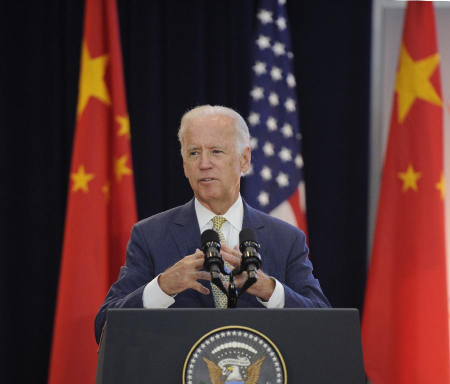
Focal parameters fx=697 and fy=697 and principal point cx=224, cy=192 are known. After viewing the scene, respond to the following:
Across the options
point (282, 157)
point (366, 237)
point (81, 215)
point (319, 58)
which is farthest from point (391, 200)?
point (81, 215)

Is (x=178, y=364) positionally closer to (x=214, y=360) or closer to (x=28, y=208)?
(x=214, y=360)

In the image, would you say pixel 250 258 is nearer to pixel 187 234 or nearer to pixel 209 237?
pixel 209 237

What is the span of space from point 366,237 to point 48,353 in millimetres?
2335

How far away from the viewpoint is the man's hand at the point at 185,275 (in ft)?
7.04

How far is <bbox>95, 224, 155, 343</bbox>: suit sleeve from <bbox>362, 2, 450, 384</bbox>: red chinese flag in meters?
2.34

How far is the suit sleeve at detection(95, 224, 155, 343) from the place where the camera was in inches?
96.9

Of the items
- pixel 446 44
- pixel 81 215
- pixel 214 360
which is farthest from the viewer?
pixel 446 44

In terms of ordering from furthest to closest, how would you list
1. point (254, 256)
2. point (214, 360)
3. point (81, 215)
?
point (81, 215) < point (254, 256) < point (214, 360)

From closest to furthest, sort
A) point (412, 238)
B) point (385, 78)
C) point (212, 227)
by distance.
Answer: point (212, 227) → point (412, 238) → point (385, 78)

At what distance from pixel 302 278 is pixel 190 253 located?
0.45 meters

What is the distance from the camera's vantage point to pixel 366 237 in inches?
194

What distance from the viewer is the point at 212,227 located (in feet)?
9.30

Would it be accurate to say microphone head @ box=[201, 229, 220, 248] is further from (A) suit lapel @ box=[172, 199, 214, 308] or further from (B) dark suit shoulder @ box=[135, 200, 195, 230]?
(B) dark suit shoulder @ box=[135, 200, 195, 230]

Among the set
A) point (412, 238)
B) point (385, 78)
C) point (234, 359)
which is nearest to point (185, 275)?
point (234, 359)
